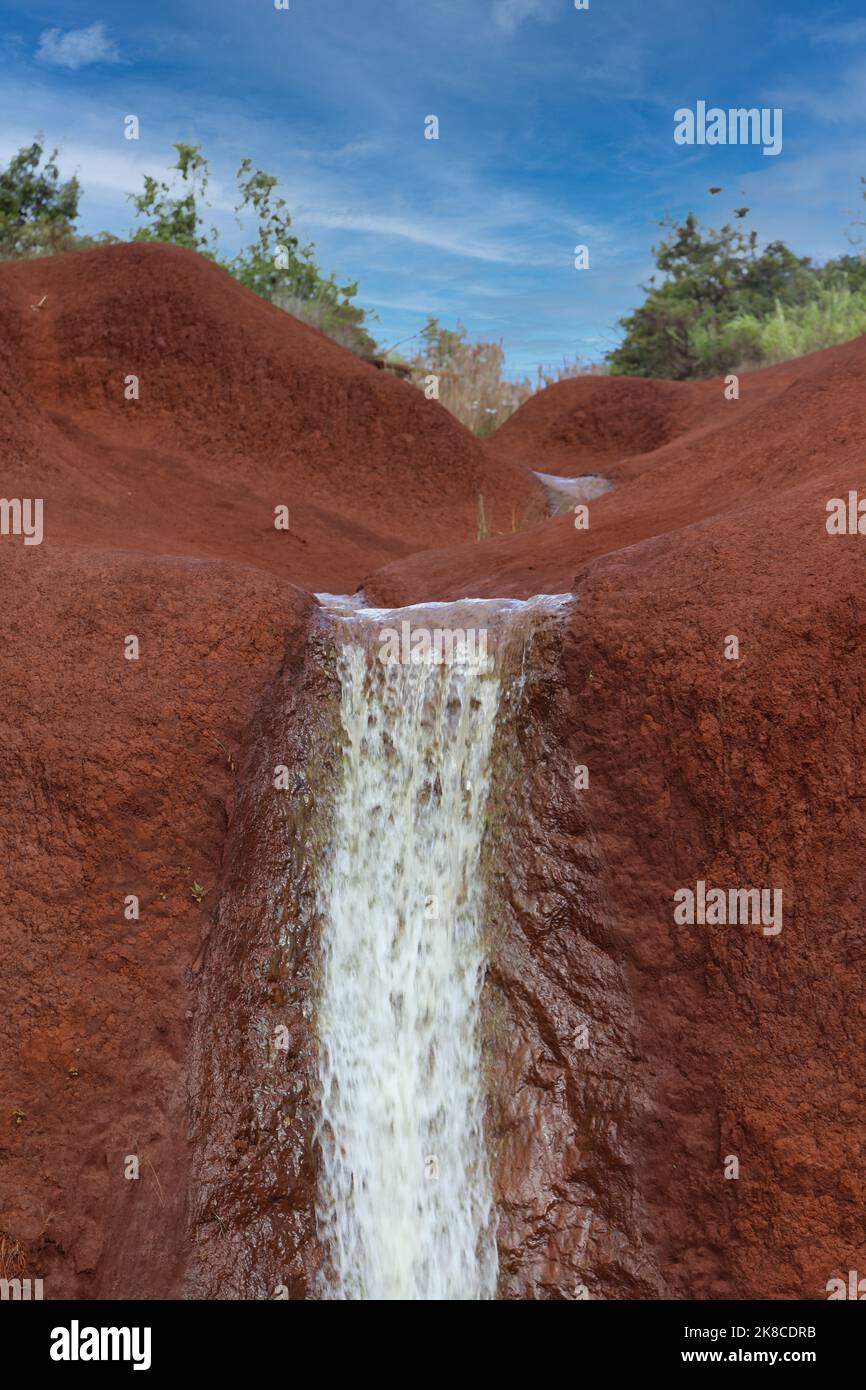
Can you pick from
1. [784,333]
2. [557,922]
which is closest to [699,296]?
[784,333]

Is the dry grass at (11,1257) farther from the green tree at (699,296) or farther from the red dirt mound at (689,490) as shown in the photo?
the green tree at (699,296)

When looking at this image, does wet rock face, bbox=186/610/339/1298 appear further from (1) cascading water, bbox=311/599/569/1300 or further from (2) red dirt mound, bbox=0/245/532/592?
(2) red dirt mound, bbox=0/245/532/592

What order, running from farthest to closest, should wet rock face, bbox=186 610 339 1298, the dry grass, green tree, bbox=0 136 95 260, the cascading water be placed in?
1. green tree, bbox=0 136 95 260
2. the cascading water
3. wet rock face, bbox=186 610 339 1298
4. the dry grass

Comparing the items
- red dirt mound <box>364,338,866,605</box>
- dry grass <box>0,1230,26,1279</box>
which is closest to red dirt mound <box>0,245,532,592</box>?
red dirt mound <box>364,338,866,605</box>

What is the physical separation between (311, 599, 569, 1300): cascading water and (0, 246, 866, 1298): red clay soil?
18cm

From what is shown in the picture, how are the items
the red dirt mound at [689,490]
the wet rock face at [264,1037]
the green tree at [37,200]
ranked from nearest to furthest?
the wet rock face at [264,1037]
the red dirt mound at [689,490]
the green tree at [37,200]

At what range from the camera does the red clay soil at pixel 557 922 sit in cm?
392

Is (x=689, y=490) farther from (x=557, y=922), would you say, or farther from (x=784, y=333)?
(x=784, y=333)

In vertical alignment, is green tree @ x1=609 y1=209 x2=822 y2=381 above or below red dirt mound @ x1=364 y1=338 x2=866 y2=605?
above

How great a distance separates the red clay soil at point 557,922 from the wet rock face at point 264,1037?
0.02m

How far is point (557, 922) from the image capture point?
4.47 m

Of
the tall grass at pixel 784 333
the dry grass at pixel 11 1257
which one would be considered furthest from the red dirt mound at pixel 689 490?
the tall grass at pixel 784 333

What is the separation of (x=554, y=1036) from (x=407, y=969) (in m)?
0.69

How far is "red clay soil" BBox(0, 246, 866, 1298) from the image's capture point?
3.92 meters
